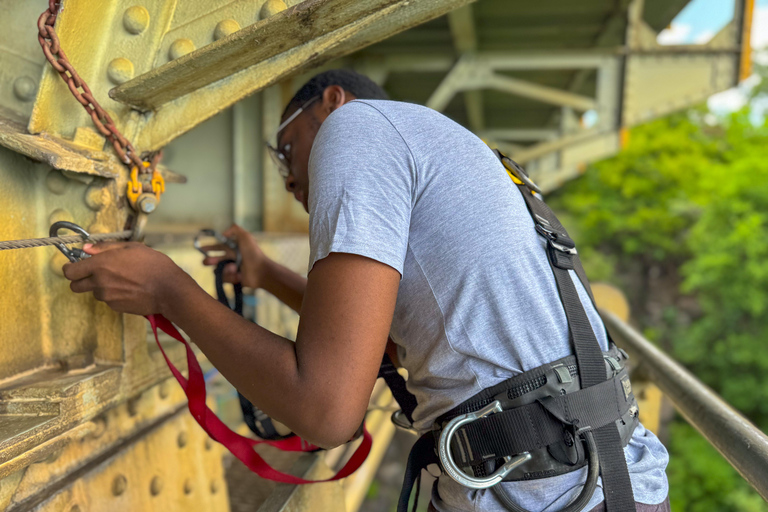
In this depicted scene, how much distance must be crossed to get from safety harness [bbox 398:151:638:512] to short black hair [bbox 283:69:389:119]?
2.37ft

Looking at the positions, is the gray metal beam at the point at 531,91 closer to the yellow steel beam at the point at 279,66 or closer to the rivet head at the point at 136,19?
the yellow steel beam at the point at 279,66

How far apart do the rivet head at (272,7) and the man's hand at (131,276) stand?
1.73 feet

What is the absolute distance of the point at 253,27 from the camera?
1.11 metres

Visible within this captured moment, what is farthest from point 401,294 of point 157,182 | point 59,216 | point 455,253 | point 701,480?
point 701,480

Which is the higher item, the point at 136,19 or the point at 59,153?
the point at 136,19

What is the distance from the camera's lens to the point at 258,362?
3.51ft

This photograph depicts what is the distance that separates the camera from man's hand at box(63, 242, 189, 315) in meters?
1.18

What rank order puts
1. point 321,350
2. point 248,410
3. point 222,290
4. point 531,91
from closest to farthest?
1. point 321,350
2. point 248,410
3. point 222,290
4. point 531,91

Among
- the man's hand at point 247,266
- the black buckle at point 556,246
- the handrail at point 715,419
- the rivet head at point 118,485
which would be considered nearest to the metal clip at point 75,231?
the rivet head at point 118,485

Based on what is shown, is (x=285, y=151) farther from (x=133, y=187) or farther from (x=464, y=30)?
(x=464, y=30)

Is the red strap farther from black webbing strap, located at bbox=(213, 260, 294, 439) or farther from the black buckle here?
the black buckle

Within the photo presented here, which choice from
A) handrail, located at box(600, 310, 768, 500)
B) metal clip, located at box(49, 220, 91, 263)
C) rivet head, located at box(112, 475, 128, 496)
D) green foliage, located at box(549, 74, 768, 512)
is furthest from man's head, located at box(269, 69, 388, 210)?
green foliage, located at box(549, 74, 768, 512)

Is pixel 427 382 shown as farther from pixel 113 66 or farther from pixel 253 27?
pixel 113 66

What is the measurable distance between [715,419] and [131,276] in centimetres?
135
